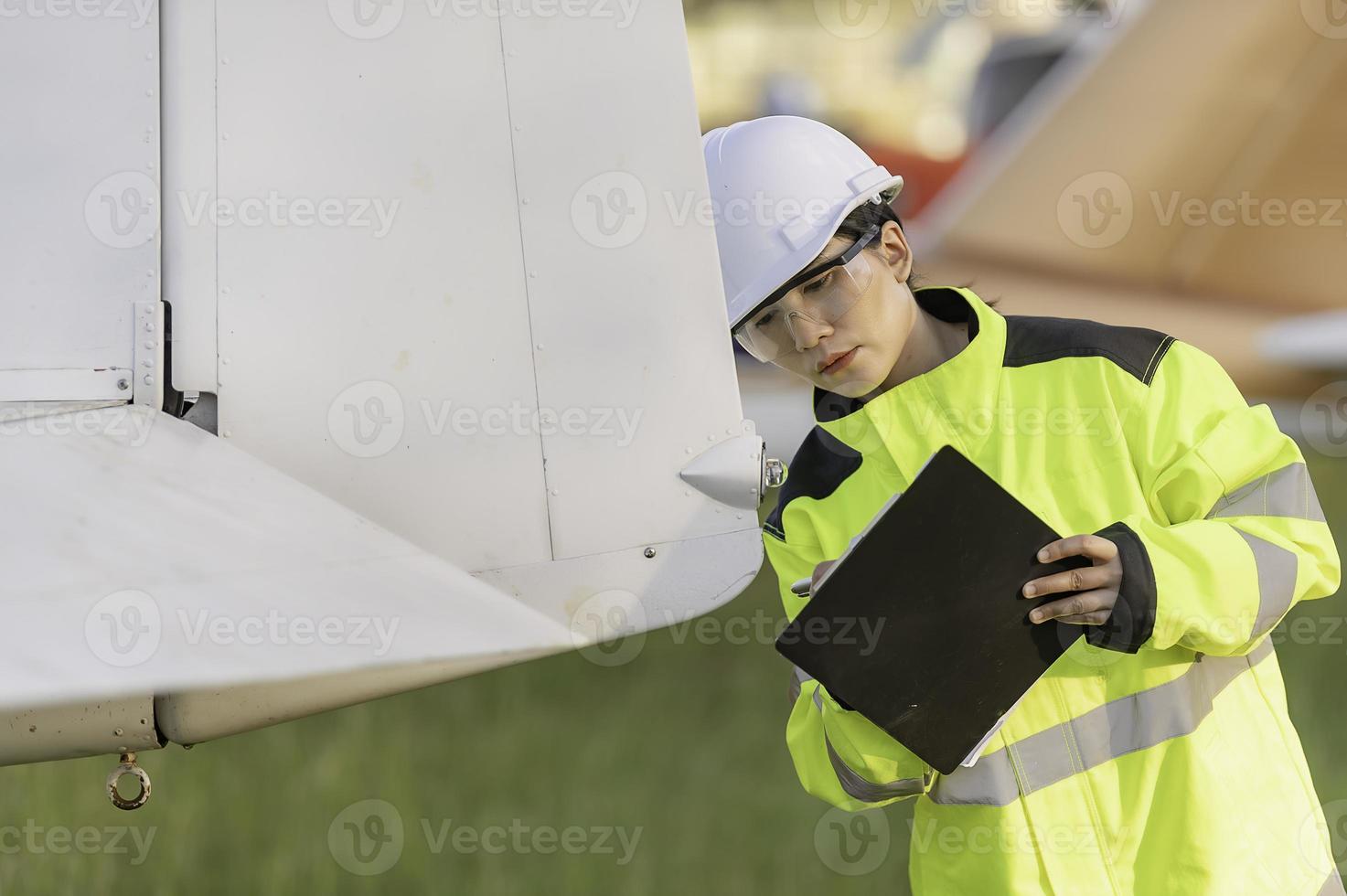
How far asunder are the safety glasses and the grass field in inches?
101

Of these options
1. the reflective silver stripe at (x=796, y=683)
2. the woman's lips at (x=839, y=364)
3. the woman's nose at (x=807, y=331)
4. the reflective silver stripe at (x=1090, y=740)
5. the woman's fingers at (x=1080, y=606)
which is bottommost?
the reflective silver stripe at (x=796, y=683)

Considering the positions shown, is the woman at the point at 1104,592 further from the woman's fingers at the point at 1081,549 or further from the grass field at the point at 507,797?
the grass field at the point at 507,797

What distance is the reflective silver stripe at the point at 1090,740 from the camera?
1421 millimetres

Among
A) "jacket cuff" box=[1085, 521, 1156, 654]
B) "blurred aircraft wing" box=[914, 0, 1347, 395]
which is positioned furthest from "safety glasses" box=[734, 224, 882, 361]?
"blurred aircraft wing" box=[914, 0, 1347, 395]

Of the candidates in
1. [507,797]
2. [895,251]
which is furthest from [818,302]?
[507,797]

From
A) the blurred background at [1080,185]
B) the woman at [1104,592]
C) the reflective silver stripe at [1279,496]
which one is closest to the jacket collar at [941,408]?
the woman at [1104,592]

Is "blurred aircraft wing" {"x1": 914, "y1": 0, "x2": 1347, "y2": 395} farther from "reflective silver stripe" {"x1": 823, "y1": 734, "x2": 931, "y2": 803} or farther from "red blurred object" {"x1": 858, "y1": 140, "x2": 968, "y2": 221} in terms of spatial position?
"reflective silver stripe" {"x1": 823, "y1": 734, "x2": 931, "y2": 803}

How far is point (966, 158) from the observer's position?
7.33m

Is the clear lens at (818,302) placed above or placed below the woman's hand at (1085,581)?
above

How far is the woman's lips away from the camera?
5.33ft

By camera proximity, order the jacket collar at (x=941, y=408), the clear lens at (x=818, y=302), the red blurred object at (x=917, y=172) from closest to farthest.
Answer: the jacket collar at (x=941, y=408) < the clear lens at (x=818, y=302) < the red blurred object at (x=917, y=172)

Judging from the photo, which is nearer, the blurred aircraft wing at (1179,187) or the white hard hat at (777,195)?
the white hard hat at (777,195)

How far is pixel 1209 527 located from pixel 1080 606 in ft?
0.59

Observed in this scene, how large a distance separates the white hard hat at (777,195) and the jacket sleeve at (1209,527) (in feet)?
1.67
